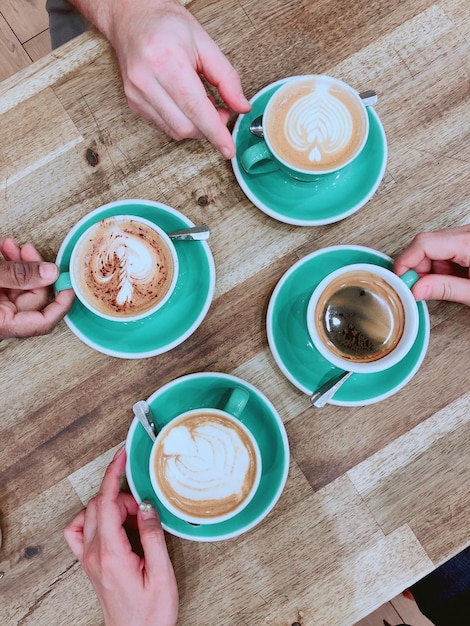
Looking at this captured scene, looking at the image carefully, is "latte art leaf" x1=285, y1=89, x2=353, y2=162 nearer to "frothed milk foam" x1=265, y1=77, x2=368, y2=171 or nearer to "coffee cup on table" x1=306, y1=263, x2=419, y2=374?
"frothed milk foam" x1=265, y1=77, x2=368, y2=171

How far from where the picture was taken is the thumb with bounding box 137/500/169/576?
3.09 ft

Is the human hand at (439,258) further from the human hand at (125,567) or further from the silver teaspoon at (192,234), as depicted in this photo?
the human hand at (125,567)

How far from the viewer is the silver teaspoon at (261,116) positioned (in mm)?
1001

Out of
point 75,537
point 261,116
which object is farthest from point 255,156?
point 75,537

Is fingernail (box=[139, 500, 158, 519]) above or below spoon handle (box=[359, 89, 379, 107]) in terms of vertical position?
below

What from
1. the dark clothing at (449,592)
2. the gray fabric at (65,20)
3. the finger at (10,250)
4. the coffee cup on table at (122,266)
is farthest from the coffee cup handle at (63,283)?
the dark clothing at (449,592)

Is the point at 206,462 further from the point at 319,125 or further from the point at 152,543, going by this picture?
the point at 319,125

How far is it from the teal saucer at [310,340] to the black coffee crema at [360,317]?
0.12 feet

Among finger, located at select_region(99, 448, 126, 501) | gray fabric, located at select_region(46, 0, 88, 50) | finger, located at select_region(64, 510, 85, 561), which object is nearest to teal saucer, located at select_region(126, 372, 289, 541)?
finger, located at select_region(99, 448, 126, 501)

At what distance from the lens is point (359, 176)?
3.41ft

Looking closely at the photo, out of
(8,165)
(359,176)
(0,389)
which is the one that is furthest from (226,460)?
(8,165)

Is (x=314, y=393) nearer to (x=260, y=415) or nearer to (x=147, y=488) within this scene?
(x=260, y=415)

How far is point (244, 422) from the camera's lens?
40.6 inches

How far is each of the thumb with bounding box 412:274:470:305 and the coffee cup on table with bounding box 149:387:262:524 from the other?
1.21 feet
